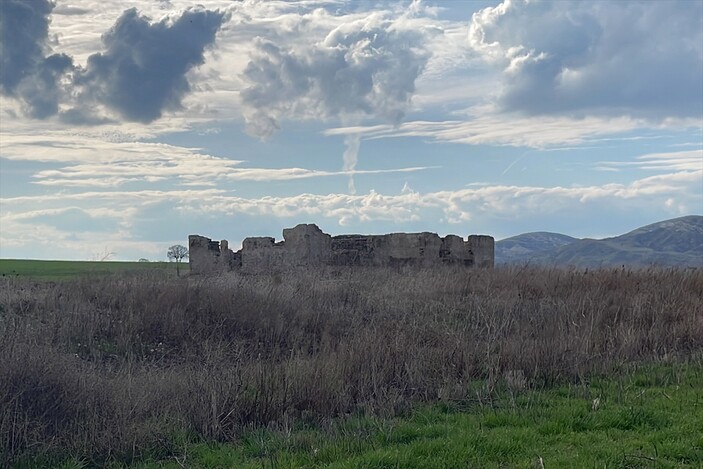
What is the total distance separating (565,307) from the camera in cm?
1382

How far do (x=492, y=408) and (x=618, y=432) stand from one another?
4.47ft

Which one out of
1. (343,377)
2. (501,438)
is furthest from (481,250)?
(501,438)

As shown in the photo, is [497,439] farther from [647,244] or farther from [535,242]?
[535,242]

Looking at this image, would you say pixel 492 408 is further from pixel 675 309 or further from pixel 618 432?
pixel 675 309

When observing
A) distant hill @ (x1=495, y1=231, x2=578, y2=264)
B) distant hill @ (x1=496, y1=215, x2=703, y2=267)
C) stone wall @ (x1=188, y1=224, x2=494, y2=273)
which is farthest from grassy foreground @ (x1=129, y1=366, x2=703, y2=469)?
distant hill @ (x1=495, y1=231, x2=578, y2=264)

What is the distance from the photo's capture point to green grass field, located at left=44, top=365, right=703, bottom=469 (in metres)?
6.02

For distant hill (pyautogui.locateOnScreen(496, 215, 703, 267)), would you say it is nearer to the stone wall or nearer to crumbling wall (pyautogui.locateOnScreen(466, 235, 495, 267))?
crumbling wall (pyautogui.locateOnScreen(466, 235, 495, 267))

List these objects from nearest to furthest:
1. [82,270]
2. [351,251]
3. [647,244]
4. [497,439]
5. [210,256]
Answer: [497,439] → [351,251] → [210,256] → [82,270] → [647,244]

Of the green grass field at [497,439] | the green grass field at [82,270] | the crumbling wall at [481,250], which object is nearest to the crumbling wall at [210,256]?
the green grass field at [82,270]

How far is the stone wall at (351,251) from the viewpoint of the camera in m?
22.6

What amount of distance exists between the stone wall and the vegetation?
7.03 metres

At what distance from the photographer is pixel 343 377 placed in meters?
8.61

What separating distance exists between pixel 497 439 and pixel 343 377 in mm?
2512

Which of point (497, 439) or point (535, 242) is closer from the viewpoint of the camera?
point (497, 439)
